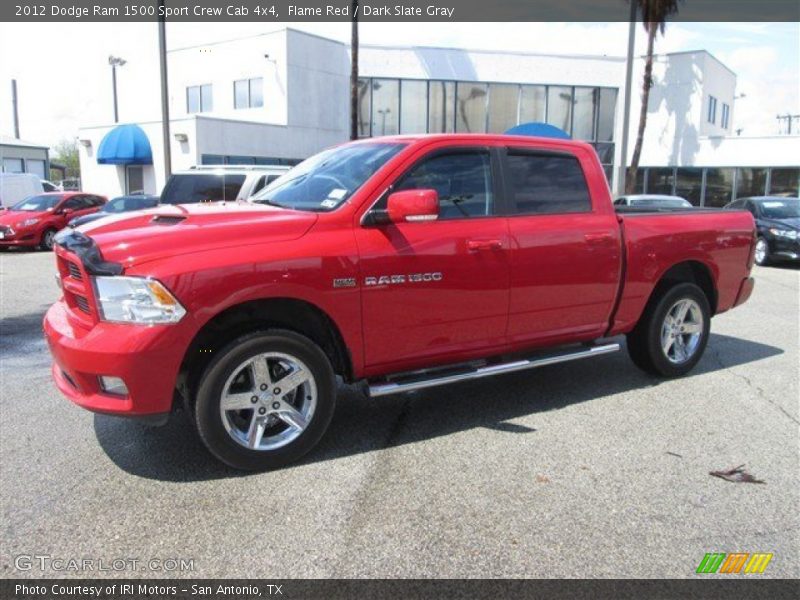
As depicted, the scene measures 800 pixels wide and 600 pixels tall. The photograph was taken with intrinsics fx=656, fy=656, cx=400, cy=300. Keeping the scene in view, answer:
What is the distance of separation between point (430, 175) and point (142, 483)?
2.57 metres

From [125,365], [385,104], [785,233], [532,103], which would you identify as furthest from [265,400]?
[532,103]

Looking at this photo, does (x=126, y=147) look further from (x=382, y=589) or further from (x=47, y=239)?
(x=382, y=589)

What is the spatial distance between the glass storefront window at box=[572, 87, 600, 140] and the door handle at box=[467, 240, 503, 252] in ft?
97.8

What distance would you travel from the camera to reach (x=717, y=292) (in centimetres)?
592

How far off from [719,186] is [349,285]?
30.1 metres

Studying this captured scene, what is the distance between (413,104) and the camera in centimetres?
3098

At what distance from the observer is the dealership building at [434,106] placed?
1115 inches

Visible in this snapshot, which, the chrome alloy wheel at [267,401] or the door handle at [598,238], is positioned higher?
the door handle at [598,238]

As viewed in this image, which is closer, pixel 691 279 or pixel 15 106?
pixel 691 279

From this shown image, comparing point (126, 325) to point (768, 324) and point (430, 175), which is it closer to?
point (430, 175)

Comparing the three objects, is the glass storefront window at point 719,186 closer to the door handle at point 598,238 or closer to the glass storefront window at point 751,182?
the glass storefront window at point 751,182

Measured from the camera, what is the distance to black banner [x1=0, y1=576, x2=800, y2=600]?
269 centimetres

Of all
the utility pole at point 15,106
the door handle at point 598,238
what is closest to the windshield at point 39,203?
the door handle at point 598,238

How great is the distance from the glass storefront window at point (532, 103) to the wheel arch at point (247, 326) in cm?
2991
